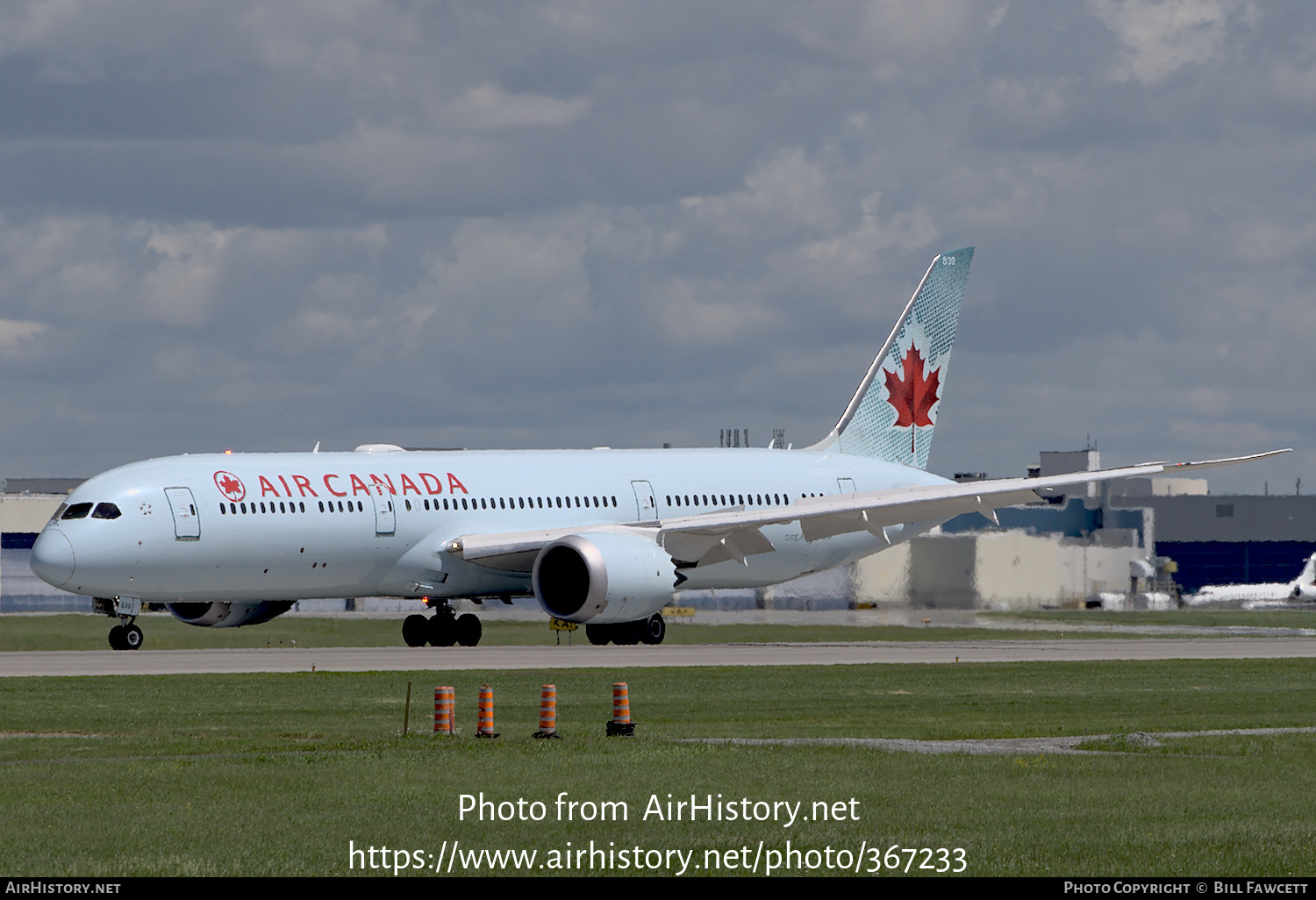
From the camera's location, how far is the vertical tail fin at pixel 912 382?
203 feet

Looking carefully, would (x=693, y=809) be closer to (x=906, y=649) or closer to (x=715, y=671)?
(x=715, y=671)

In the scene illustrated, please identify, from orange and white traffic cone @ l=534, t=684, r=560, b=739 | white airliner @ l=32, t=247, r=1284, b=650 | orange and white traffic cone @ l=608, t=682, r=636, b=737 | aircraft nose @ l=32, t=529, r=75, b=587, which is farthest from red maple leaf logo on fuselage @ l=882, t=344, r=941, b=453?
orange and white traffic cone @ l=534, t=684, r=560, b=739

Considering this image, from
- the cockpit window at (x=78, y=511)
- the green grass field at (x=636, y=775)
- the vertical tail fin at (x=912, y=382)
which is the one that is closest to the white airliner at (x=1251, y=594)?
the vertical tail fin at (x=912, y=382)

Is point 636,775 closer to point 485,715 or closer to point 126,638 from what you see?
point 485,715

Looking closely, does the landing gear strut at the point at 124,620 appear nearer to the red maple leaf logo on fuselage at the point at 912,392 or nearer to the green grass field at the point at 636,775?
the green grass field at the point at 636,775

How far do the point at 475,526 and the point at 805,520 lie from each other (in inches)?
342

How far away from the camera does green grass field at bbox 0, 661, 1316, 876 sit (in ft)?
56.4

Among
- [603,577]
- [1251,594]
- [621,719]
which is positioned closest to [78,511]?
[603,577]

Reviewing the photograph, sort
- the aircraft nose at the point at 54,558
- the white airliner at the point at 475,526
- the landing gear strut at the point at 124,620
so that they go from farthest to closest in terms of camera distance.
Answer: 1. the landing gear strut at the point at 124,620
2. the white airliner at the point at 475,526
3. the aircraft nose at the point at 54,558

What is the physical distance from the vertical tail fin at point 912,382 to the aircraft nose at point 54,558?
25207 millimetres

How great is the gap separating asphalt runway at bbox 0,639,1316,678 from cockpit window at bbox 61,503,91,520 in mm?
3203

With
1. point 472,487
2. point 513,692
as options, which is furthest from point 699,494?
point 513,692

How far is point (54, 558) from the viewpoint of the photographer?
43.9 m
